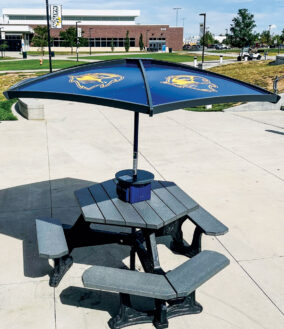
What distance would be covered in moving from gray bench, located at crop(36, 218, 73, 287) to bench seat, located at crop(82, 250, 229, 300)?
546mm

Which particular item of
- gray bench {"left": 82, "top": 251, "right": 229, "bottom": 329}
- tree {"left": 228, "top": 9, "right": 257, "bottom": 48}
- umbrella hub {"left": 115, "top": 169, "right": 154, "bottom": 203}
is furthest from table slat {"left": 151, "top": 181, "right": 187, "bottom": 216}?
tree {"left": 228, "top": 9, "right": 257, "bottom": 48}

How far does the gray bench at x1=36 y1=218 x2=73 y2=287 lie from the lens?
3768 mm

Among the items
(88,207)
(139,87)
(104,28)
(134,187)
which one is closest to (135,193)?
(134,187)

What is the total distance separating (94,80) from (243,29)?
188 feet

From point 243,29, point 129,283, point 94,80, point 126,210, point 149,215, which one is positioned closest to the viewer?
point 129,283

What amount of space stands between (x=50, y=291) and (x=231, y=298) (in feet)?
6.58

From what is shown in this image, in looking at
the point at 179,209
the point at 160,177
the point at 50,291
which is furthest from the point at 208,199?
the point at 50,291

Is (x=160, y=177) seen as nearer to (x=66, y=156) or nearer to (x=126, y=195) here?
(x=66, y=156)

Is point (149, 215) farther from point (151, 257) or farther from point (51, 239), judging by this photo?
point (51, 239)

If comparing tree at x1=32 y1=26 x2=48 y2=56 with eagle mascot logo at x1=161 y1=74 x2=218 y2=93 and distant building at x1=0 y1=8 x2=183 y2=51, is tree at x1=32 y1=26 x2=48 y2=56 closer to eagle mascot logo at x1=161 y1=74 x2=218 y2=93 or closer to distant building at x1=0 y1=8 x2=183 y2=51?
distant building at x1=0 y1=8 x2=183 y2=51

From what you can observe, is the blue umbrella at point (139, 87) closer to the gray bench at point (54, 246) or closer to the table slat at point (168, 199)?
the table slat at point (168, 199)

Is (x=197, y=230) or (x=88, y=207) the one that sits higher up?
(x=88, y=207)

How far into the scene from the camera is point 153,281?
133 inches

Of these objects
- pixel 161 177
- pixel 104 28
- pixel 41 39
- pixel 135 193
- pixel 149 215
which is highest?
pixel 104 28
